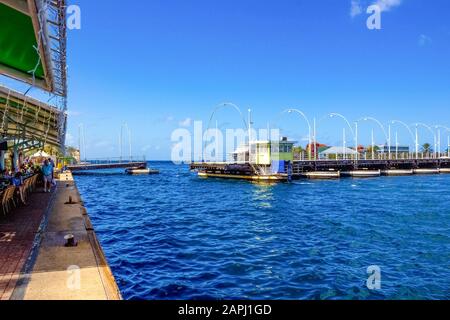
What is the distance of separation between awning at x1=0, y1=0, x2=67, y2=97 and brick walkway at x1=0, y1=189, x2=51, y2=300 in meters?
4.23

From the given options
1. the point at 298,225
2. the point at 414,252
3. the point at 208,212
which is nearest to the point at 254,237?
the point at 298,225

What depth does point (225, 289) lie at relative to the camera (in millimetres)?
9375

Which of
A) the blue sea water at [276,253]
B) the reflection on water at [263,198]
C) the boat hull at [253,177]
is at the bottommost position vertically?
the reflection on water at [263,198]

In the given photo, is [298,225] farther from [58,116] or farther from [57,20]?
[57,20]

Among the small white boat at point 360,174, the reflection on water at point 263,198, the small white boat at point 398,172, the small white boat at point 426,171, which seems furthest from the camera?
the small white boat at point 426,171

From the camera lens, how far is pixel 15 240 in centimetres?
929

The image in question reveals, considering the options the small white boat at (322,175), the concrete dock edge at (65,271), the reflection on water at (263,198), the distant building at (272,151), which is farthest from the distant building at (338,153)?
the concrete dock edge at (65,271)

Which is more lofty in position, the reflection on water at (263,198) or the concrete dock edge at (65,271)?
the concrete dock edge at (65,271)

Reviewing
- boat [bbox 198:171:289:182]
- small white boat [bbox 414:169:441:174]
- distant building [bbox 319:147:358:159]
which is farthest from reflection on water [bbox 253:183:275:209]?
distant building [bbox 319:147:358:159]

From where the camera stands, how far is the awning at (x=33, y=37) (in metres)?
7.71

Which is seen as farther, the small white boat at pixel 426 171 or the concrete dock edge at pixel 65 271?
the small white boat at pixel 426 171

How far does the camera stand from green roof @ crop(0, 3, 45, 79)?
7914mm

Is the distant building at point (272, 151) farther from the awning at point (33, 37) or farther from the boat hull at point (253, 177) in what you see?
the awning at point (33, 37)

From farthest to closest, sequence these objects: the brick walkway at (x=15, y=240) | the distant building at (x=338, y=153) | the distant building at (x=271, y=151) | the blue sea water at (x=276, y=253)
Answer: the distant building at (x=338, y=153), the distant building at (x=271, y=151), the blue sea water at (x=276, y=253), the brick walkway at (x=15, y=240)
